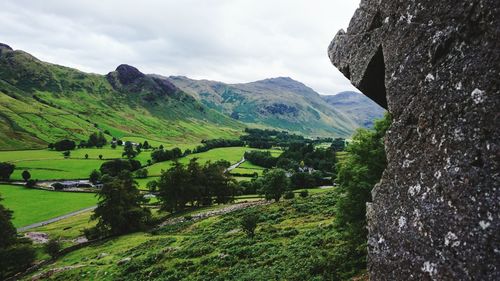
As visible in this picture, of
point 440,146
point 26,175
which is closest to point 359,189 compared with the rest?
point 440,146

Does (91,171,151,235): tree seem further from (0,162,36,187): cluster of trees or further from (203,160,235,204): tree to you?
(0,162,36,187): cluster of trees

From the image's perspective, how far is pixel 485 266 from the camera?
26.8 feet

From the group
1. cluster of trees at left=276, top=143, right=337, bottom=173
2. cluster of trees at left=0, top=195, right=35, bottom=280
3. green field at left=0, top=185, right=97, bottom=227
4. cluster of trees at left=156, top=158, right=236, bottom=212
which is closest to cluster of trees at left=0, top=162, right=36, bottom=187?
green field at left=0, top=185, right=97, bottom=227

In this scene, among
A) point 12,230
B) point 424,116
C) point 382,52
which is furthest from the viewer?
point 12,230

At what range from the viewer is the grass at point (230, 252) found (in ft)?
116

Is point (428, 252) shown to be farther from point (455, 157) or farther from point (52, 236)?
point (52, 236)

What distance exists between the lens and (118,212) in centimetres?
8825

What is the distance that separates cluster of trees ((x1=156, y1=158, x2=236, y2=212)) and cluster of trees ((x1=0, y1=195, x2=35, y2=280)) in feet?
120

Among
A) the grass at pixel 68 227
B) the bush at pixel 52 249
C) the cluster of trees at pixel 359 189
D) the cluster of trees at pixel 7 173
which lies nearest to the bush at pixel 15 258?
the bush at pixel 52 249

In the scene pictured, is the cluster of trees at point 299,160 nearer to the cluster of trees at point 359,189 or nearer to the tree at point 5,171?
the tree at point 5,171

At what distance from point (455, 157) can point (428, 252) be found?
2603mm

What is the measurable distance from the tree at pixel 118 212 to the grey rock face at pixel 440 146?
85.4 metres

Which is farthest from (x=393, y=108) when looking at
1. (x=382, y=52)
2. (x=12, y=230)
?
(x=12, y=230)

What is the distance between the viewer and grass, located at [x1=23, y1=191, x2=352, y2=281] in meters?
35.3
